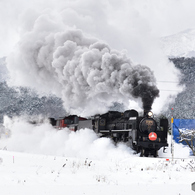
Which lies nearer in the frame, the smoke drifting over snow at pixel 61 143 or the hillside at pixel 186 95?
the smoke drifting over snow at pixel 61 143

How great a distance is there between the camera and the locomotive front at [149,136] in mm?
14786

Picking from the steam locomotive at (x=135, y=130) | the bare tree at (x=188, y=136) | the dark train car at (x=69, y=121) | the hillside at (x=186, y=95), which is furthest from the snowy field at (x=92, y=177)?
the hillside at (x=186, y=95)

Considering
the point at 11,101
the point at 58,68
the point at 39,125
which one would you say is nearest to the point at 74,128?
the point at 58,68

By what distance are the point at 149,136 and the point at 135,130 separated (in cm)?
94

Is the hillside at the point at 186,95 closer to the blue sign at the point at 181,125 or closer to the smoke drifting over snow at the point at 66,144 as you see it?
the smoke drifting over snow at the point at 66,144

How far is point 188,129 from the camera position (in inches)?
677

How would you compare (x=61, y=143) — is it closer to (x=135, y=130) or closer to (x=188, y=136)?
(x=135, y=130)

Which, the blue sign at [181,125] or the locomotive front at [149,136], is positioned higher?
the blue sign at [181,125]

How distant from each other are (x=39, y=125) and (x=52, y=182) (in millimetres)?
21369

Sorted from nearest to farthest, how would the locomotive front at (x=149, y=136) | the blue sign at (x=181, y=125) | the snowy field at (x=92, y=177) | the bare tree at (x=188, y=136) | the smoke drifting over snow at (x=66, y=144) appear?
the snowy field at (x=92, y=177) → the locomotive front at (x=149, y=136) → the smoke drifting over snow at (x=66, y=144) → the bare tree at (x=188, y=136) → the blue sign at (x=181, y=125)

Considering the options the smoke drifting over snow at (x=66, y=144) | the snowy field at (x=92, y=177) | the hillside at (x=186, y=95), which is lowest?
the snowy field at (x=92, y=177)

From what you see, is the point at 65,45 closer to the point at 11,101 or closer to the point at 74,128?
the point at 74,128

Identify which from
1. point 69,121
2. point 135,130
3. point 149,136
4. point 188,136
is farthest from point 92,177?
point 69,121

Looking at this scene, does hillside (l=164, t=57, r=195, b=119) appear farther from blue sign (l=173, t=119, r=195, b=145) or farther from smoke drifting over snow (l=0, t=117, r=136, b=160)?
blue sign (l=173, t=119, r=195, b=145)
